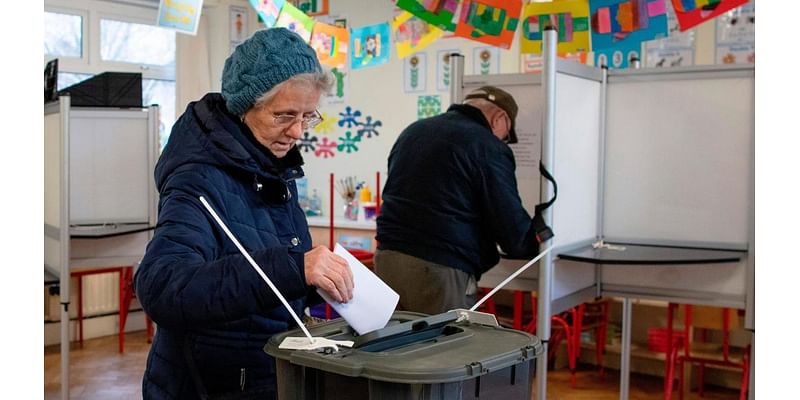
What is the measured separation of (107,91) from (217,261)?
3798 millimetres

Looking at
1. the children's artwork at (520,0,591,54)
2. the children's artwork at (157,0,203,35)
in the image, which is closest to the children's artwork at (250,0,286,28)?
the children's artwork at (157,0,203,35)

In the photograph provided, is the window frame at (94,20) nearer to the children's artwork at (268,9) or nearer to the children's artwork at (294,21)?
the children's artwork at (294,21)

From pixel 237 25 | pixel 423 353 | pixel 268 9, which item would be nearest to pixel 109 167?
pixel 268 9

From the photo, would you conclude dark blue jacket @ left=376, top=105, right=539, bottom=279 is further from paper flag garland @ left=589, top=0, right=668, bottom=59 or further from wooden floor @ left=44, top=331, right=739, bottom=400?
wooden floor @ left=44, top=331, right=739, bottom=400

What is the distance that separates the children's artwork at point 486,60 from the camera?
5.66m

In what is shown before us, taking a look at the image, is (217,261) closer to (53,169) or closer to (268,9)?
(268,9)

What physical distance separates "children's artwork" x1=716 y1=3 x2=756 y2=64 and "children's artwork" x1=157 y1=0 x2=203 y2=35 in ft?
9.61

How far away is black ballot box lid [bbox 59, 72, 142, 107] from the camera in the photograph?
4.65 m

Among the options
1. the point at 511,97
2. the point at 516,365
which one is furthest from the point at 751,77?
the point at 516,365

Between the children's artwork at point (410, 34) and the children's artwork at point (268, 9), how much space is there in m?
0.59

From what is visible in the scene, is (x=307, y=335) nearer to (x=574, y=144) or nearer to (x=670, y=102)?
(x=574, y=144)

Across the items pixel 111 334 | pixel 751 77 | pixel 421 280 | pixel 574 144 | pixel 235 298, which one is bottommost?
pixel 111 334

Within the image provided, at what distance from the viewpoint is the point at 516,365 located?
1252 millimetres

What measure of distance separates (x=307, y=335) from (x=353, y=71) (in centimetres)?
544
